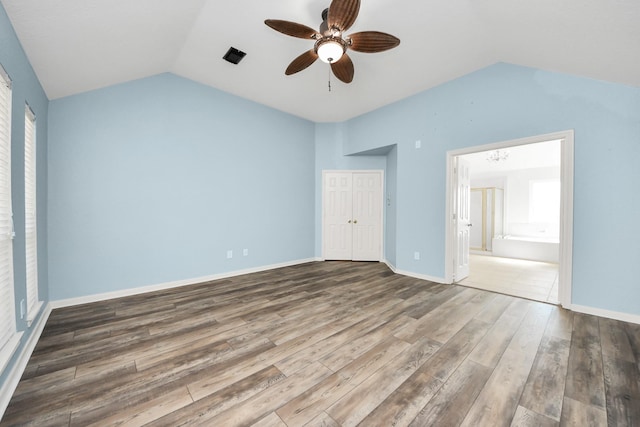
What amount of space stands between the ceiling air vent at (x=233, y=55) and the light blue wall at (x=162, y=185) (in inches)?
35.8

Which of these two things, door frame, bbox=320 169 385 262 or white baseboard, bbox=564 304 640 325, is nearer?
white baseboard, bbox=564 304 640 325

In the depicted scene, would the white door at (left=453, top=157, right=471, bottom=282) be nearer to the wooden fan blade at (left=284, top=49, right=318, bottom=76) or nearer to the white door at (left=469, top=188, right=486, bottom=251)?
the wooden fan blade at (left=284, top=49, right=318, bottom=76)

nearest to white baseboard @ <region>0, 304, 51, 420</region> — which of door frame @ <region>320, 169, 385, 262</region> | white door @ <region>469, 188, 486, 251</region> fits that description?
door frame @ <region>320, 169, 385, 262</region>

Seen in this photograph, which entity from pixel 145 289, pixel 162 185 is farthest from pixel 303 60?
pixel 145 289

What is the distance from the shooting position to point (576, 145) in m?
2.73

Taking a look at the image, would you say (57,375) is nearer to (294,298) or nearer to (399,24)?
(294,298)

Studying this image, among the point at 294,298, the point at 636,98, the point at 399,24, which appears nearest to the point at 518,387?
the point at 294,298

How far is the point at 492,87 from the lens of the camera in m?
3.25

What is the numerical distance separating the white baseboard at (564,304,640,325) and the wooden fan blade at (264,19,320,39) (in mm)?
3956

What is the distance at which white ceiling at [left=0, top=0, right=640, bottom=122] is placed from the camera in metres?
1.93

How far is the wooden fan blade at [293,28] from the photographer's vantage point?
2.07m

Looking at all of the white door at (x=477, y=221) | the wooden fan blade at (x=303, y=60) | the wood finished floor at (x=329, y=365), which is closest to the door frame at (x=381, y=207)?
the wood finished floor at (x=329, y=365)

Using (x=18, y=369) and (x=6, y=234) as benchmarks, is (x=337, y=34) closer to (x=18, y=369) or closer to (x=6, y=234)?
(x=6, y=234)

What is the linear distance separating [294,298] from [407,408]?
1.94 metres
